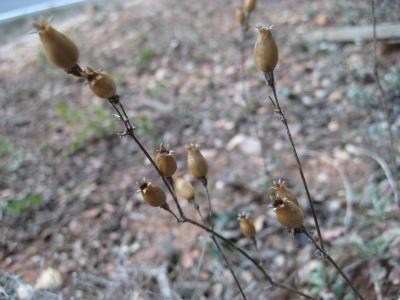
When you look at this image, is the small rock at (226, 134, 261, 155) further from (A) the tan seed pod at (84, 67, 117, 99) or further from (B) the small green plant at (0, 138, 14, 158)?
(A) the tan seed pod at (84, 67, 117, 99)

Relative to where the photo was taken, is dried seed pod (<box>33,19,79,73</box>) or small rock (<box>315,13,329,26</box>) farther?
small rock (<box>315,13,329,26</box>)

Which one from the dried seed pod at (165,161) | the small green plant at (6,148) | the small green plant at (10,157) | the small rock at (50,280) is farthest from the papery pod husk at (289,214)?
the small green plant at (6,148)

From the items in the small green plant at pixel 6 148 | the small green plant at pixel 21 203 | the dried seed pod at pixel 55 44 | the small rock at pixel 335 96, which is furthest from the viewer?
the small green plant at pixel 6 148

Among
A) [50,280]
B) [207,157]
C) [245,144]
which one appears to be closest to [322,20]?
[245,144]

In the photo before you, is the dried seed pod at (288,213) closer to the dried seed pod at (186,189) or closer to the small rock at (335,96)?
the dried seed pod at (186,189)

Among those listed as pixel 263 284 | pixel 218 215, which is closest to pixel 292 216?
pixel 263 284

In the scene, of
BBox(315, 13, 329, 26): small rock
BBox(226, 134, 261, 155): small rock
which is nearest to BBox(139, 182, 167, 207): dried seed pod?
BBox(226, 134, 261, 155): small rock
